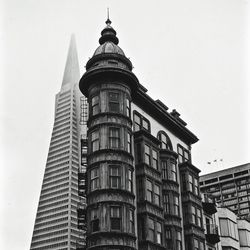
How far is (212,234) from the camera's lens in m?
53.5

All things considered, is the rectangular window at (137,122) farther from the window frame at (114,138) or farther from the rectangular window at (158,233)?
the rectangular window at (158,233)

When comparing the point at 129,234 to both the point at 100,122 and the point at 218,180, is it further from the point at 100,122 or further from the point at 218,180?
the point at 218,180

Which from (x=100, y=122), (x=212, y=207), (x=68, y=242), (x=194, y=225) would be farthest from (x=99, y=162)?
(x=68, y=242)

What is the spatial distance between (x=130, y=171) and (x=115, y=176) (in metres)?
2.03

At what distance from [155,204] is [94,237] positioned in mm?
7885

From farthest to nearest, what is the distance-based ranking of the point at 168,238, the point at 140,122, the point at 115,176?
the point at 140,122, the point at 168,238, the point at 115,176

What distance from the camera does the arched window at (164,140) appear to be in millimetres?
49781

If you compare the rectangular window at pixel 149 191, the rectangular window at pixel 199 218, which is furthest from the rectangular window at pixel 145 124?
the rectangular window at pixel 199 218

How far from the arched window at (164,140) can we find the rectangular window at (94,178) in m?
11.9

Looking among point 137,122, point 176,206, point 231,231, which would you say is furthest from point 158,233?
point 231,231

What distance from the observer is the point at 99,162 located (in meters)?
39.1

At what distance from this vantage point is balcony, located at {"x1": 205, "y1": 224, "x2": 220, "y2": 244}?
2098 inches

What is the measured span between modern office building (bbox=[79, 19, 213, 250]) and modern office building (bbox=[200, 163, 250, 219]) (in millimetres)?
110446

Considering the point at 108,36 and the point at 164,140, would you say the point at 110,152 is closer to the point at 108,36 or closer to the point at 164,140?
the point at 164,140
